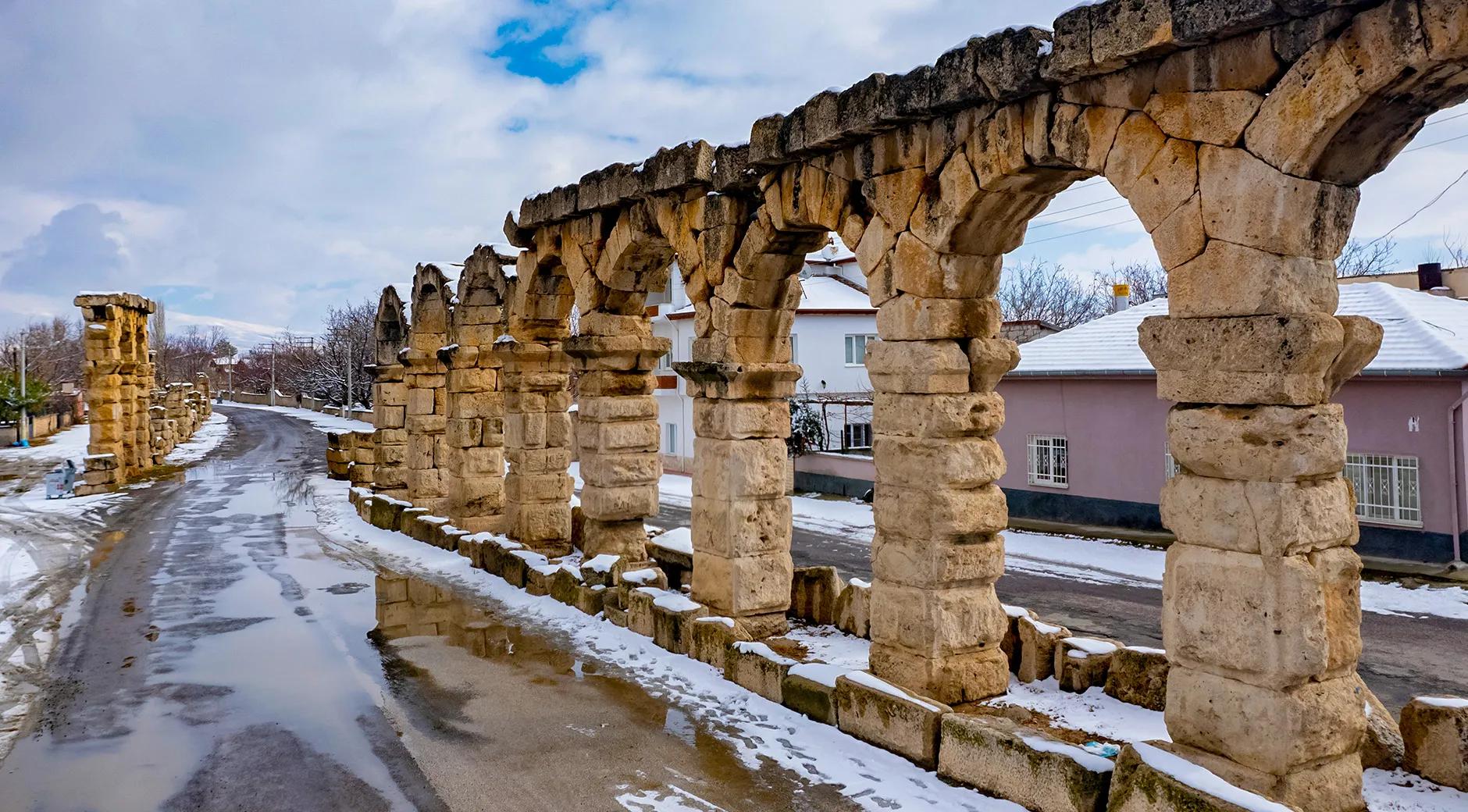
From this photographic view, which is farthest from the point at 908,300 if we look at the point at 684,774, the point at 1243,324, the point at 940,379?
the point at 684,774

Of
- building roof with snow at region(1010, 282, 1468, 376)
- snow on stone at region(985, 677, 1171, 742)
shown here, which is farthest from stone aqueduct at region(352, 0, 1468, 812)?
building roof with snow at region(1010, 282, 1468, 376)

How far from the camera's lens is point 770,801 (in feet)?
18.6

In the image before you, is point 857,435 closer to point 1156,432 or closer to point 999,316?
point 1156,432

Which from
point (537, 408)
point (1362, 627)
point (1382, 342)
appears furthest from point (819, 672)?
point (1362, 627)

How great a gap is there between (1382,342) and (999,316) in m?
6.07

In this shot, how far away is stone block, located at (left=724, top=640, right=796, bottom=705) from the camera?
7207 mm

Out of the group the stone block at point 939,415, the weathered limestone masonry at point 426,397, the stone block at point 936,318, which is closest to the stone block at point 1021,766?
the stone block at point 939,415

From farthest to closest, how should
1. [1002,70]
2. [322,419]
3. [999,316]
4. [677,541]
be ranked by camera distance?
[322,419] → [677,541] → [999,316] → [1002,70]

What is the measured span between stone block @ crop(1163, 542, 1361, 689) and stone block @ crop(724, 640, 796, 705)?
2905mm

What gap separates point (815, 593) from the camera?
958 cm

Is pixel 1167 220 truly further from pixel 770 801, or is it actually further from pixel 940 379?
pixel 770 801

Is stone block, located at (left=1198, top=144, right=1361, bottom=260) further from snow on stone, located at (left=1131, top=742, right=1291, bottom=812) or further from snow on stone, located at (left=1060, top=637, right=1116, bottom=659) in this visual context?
snow on stone, located at (left=1060, top=637, right=1116, bottom=659)

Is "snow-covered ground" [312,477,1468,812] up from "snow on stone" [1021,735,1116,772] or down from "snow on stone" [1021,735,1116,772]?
down

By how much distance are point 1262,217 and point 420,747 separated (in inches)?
229
